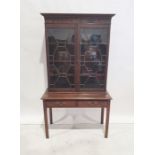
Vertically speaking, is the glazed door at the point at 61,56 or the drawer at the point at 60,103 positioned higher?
the glazed door at the point at 61,56

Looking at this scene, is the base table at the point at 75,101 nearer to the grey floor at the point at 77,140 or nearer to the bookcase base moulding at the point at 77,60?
the bookcase base moulding at the point at 77,60

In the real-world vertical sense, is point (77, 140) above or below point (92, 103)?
below

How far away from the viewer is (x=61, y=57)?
2758 mm

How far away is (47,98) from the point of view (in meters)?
2.60

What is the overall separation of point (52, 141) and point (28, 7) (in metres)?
1.99

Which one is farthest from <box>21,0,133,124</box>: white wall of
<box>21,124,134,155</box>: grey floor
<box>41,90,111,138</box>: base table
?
<box>41,90,111,138</box>: base table

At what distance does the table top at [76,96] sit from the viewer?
2627mm

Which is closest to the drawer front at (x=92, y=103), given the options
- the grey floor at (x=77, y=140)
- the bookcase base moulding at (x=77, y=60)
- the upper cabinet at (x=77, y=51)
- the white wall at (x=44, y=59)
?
the bookcase base moulding at (x=77, y=60)

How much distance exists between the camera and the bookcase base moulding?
261 centimetres

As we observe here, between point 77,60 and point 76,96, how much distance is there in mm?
502

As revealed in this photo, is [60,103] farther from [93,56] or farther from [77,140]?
[93,56]

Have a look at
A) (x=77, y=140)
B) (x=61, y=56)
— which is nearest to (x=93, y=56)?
(x=61, y=56)

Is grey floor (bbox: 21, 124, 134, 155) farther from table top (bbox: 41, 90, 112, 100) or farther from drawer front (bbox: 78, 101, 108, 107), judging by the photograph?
table top (bbox: 41, 90, 112, 100)
